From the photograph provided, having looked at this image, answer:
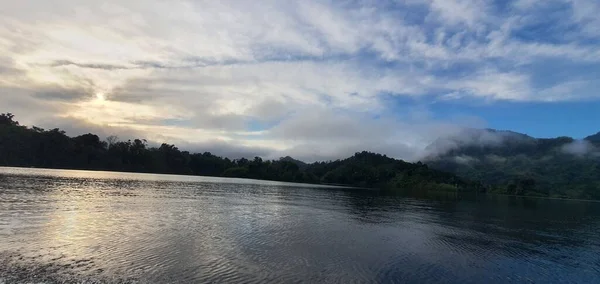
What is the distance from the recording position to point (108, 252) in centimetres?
2686

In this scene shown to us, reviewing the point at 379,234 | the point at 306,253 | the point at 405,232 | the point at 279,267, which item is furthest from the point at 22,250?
the point at 405,232

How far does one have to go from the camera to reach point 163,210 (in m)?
53.8

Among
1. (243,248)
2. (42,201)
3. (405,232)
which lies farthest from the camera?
(42,201)

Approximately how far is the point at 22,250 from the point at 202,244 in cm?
1255

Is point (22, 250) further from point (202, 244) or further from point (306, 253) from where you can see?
point (306, 253)

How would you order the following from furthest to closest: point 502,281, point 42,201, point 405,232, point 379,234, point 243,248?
point 42,201 → point 405,232 → point 379,234 → point 243,248 → point 502,281

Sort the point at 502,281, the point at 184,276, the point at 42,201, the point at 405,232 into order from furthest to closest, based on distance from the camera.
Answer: the point at 42,201
the point at 405,232
the point at 502,281
the point at 184,276

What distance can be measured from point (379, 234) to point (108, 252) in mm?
30694

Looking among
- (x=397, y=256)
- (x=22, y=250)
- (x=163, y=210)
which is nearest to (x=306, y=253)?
(x=397, y=256)

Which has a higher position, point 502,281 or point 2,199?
point 2,199

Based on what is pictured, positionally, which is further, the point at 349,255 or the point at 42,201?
the point at 42,201

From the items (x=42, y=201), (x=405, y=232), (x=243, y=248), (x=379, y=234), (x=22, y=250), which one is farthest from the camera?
(x=42, y=201)

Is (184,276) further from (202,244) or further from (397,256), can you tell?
(397,256)

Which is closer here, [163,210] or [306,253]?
[306,253]
